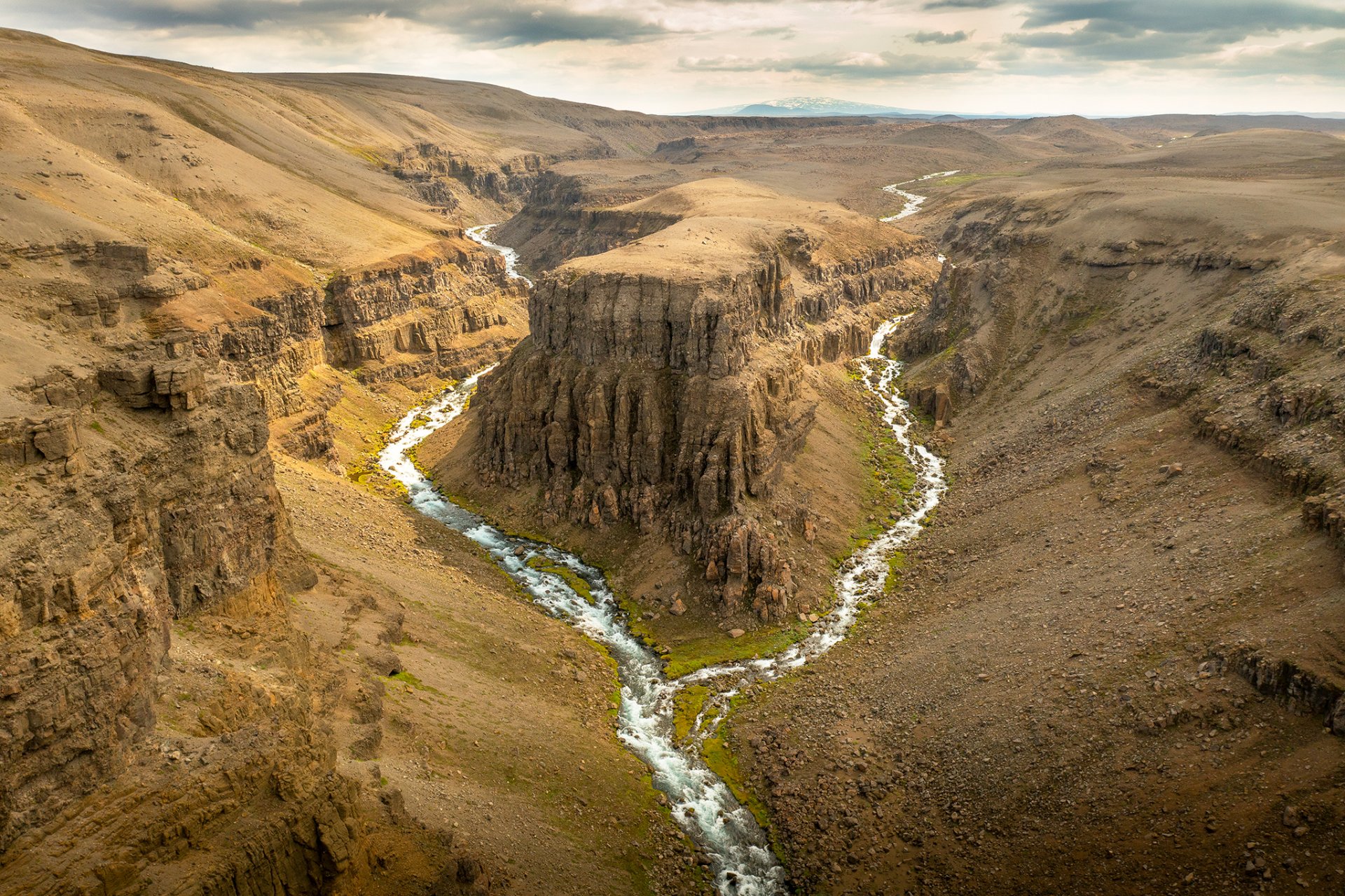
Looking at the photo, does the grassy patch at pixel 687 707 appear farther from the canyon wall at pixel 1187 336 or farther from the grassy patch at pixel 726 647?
the canyon wall at pixel 1187 336

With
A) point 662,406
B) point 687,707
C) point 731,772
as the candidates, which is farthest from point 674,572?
point 731,772

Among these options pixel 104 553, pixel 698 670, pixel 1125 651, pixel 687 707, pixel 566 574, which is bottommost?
pixel 687 707

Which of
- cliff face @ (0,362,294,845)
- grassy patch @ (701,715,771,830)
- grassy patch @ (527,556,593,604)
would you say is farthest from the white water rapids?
cliff face @ (0,362,294,845)

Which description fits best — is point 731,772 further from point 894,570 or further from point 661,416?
point 661,416

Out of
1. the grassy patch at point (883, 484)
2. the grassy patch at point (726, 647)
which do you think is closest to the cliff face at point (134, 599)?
the grassy patch at point (726, 647)

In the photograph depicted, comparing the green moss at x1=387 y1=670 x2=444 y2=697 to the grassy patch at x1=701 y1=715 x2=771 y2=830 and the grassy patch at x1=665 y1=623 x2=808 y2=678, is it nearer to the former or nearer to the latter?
the grassy patch at x1=701 y1=715 x2=771 y2=830
